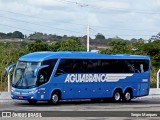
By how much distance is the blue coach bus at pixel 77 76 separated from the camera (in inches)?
1213

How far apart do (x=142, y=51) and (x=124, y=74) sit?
97.4ft

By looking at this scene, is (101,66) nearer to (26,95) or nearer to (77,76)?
(77,76)

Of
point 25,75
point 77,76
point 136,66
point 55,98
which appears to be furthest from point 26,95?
point 136,66

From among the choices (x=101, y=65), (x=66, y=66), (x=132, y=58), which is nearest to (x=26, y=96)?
(x=66, y=66)

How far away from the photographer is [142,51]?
6425 centimetres

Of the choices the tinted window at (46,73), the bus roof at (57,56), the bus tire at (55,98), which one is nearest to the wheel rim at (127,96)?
the bus roof at (57,56)

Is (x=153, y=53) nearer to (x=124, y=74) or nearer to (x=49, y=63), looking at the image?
(x=124, y=74)

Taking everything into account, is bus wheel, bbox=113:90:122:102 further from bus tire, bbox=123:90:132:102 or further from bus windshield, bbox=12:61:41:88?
bus windshield, bbox=12:61:41:88

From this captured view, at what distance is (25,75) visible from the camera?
30938 millimetres

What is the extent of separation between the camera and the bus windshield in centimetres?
3071

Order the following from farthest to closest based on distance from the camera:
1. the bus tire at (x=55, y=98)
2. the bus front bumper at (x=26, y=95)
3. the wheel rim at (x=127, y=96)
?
1. the wheel rim at (x=127, y=96)
2. the bus tire at (x=55, y=98)
3. the bus front bumper at (x=26, y=95)

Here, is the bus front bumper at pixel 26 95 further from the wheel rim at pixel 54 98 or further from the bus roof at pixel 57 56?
the bus roof at pixel 57 56

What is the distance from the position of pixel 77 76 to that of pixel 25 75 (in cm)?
332

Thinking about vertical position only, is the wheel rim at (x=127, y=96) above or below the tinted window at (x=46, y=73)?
below
